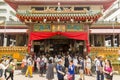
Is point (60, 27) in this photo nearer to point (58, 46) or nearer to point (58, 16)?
point (58, 16)

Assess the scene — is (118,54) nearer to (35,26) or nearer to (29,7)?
(35,26)

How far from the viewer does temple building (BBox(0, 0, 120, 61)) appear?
67.7 feet

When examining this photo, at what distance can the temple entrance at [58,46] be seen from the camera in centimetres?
2391

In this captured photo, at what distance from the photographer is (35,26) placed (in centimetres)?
2125

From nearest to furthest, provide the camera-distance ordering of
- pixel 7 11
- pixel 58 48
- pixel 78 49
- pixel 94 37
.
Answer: pixel 78 49 < pixel 58 48 < pixel 94 37 < pixel 7 11

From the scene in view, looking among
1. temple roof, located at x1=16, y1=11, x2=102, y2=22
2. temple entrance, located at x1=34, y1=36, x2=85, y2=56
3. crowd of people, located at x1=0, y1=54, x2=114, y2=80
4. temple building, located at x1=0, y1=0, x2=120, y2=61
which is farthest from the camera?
temple entrance, located at x1=34, y1=36, x2=85, y2=56

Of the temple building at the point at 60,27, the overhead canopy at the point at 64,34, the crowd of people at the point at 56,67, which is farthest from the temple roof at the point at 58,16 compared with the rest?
the crowd of people at the point at 56,67

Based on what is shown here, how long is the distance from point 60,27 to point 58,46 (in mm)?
4844

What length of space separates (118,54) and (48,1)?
9.67m

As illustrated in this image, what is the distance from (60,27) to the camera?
68.9 feet

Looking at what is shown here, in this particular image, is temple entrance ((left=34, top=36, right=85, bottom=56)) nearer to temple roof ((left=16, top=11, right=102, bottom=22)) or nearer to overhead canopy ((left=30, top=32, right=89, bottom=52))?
overhead canopy ((left=30, top=32, right=89, bottom=52))

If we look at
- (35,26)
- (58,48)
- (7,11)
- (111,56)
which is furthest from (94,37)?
(7,11)

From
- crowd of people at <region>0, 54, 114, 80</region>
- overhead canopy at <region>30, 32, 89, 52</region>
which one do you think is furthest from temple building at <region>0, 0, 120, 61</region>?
crowd of people at <region>0, 54, 114, 80</region>

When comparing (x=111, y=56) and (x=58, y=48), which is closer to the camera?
(x=111, y=56)
